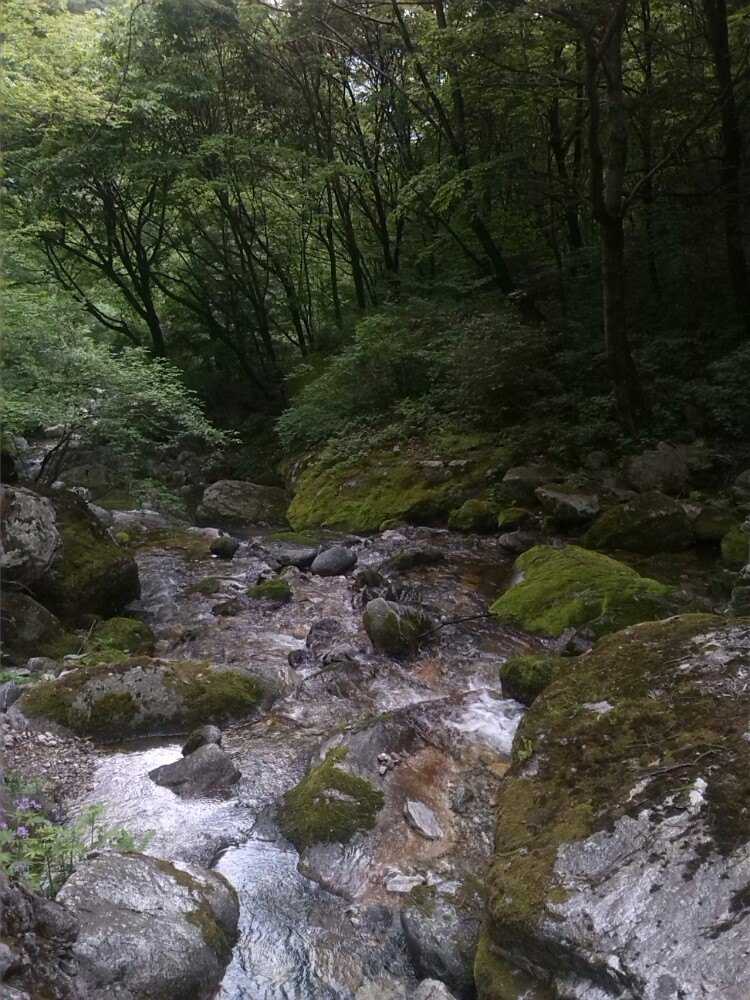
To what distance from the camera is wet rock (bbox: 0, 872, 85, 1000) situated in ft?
7.55

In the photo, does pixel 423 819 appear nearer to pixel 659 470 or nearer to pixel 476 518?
pixel 476 518

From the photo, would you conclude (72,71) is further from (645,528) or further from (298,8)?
(645,528)

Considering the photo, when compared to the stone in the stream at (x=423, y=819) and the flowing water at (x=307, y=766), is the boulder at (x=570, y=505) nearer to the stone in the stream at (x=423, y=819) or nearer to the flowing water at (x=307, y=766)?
the flowing water at (x=307, y=766)

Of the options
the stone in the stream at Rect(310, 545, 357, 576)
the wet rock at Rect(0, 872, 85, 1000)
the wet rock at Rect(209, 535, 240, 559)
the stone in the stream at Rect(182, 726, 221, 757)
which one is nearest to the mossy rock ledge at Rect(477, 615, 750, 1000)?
the wet rock at Rect(0, 872, 85, 1000)

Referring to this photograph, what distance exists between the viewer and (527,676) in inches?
213

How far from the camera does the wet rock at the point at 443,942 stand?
9.87 ft

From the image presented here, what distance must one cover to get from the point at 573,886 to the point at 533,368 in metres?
11.3

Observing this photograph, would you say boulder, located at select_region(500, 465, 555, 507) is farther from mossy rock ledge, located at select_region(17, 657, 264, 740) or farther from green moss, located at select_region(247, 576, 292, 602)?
mossy rock ledge, located at select_region(17, 657, 264, 740)

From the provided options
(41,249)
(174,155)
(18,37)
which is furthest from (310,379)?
(18,37)

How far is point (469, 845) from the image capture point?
12.8 feet

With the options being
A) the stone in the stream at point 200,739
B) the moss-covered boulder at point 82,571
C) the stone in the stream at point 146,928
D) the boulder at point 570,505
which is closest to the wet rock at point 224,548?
the moss-covered boulder at point 82,571

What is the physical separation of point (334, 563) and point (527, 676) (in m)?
4.66

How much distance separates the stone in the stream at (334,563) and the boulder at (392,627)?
2595 millimetres

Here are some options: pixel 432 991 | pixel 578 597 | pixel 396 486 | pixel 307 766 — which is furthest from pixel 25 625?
pixel 396 486
